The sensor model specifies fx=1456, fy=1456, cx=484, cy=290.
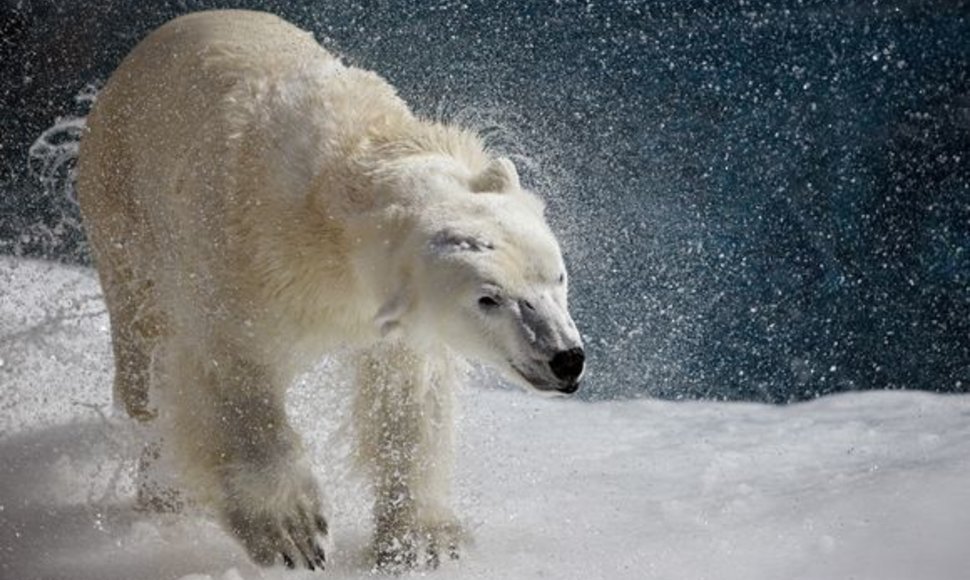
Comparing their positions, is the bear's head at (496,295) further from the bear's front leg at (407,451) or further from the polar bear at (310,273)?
the bear's front leg at (407,451)

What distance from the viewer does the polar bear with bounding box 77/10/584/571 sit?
3.13 m

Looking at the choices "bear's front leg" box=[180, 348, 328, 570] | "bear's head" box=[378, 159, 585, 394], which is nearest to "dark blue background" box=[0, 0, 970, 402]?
"bear's front leg" box=[180, 348, 328, 570]

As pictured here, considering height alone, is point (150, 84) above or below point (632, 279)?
above

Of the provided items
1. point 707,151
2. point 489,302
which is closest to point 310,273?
point 489,302

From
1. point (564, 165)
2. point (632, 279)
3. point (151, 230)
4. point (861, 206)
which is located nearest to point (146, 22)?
point (564, 165)

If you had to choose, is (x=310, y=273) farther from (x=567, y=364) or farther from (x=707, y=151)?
(x=707, y=151)

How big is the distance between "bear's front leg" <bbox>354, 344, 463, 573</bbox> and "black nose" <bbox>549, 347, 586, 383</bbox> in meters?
0.87

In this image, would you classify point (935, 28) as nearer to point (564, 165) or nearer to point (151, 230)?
point (564, 165)

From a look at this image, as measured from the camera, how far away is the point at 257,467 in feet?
11.6

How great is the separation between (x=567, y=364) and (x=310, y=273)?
0.81 m

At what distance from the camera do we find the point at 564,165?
787 centimetres

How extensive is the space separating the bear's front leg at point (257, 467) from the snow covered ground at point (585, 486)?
9 centimetres

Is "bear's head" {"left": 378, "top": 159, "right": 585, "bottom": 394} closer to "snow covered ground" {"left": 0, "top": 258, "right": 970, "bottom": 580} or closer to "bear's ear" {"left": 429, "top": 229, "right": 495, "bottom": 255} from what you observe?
"bear's ear" {"left": 429, "top": 229, "right": 495, "bottom": 255}

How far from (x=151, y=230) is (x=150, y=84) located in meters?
0.46
